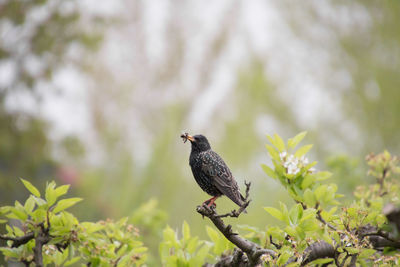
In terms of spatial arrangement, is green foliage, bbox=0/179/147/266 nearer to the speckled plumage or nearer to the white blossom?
the speckled plumage

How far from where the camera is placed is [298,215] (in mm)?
2119

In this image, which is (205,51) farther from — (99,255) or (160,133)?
(99,255)

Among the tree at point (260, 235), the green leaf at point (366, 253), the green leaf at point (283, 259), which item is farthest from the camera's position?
the green leaf at point (366, 253)

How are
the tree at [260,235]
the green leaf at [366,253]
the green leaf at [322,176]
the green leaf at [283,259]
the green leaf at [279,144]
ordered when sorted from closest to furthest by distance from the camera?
1. the green leaf at [283,259]
2. the tree at [260,235]
3. the green leaf at [366,253]
4. the green leaf at [322,176]
5. the green leaf at [279,144]

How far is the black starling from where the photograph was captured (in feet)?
7.91

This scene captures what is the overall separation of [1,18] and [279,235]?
8136 millimetres

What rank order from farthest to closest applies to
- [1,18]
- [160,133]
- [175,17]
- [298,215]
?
[175,17]
[160,133]
[1,18]
[298,215]

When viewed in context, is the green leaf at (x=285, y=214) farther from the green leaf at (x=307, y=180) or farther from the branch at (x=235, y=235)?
the green leaf at (x=307, y=180)

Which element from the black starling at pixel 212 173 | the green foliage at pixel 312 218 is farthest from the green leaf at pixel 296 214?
the black starling at pixel 212 173

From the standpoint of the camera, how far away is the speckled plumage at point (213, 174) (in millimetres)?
2414

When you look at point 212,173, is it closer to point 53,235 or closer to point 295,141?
point 295,141

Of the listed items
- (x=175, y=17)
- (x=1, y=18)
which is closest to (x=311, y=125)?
(x=175, y=17)

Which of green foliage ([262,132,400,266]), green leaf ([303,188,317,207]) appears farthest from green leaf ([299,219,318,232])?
green leaf ([303,188,317,207])

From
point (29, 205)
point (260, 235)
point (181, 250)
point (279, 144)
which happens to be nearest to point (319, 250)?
point (260, 235)
